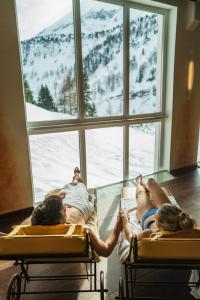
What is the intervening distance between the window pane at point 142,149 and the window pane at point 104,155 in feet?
0.68

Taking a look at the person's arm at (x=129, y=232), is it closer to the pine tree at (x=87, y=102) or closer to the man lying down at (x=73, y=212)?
the man lying down at (x=73, y=212)

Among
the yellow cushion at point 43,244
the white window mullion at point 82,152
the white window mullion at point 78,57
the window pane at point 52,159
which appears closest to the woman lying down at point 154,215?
the yellow cushion at point 43,244

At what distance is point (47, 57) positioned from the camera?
2.92 metres

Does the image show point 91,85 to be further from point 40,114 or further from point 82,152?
point 82,152

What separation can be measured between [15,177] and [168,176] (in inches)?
97.9

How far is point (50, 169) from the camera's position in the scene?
3.20m

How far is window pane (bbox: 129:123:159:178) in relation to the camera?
373cm

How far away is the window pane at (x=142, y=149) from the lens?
12.2 ft

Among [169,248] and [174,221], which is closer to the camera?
[169,248]

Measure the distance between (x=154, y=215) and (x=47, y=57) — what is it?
2.28 m

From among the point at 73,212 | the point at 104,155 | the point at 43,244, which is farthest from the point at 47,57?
the point at 43,244

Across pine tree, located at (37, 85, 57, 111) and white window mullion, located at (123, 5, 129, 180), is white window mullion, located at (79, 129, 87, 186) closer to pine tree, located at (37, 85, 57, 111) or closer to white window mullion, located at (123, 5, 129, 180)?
pine tree, located at (37, 85, 57, 111)

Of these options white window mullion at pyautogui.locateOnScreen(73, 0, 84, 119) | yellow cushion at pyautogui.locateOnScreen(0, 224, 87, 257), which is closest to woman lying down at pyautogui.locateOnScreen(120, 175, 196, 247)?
yellow cushion at pyautogui.locateOnScreen(0, 224, 87, 257)

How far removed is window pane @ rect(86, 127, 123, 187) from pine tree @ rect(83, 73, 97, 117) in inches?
10.0
